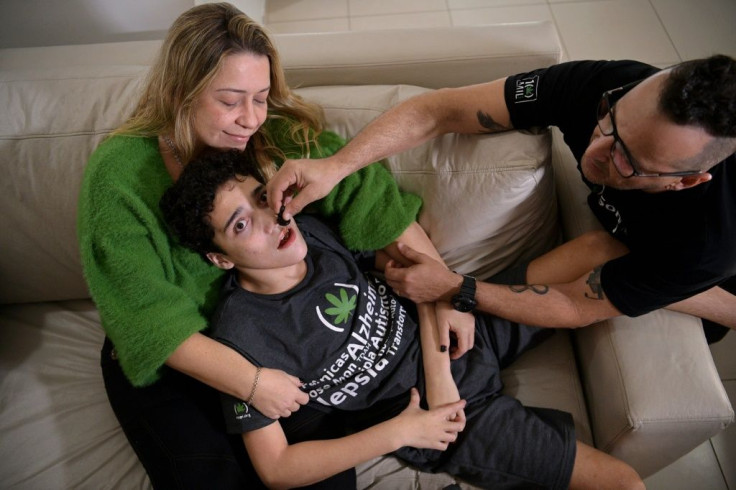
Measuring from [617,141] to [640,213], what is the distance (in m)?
0.22

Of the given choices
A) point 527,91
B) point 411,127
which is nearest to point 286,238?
point 411,127

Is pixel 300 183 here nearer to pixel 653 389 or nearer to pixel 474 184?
pixel 474 184

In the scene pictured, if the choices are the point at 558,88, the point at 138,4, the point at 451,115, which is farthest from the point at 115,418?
the point at 138,4

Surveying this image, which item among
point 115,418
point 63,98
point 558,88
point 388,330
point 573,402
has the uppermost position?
point 558,88

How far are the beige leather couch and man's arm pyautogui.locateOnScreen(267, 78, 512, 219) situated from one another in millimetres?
47

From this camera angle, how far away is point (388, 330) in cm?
137

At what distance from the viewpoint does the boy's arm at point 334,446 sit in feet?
3.84

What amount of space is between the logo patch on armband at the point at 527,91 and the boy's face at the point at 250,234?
0.66 m

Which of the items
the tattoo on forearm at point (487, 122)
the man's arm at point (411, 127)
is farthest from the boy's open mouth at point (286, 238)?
the tattoo on forearm at point (487, 122)

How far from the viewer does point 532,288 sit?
1.35 metres

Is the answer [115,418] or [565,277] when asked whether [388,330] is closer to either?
[565,277]

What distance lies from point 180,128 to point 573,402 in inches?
48.5

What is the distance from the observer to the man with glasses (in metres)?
0.96

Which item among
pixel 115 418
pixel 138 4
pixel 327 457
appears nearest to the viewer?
pixel 327 457
